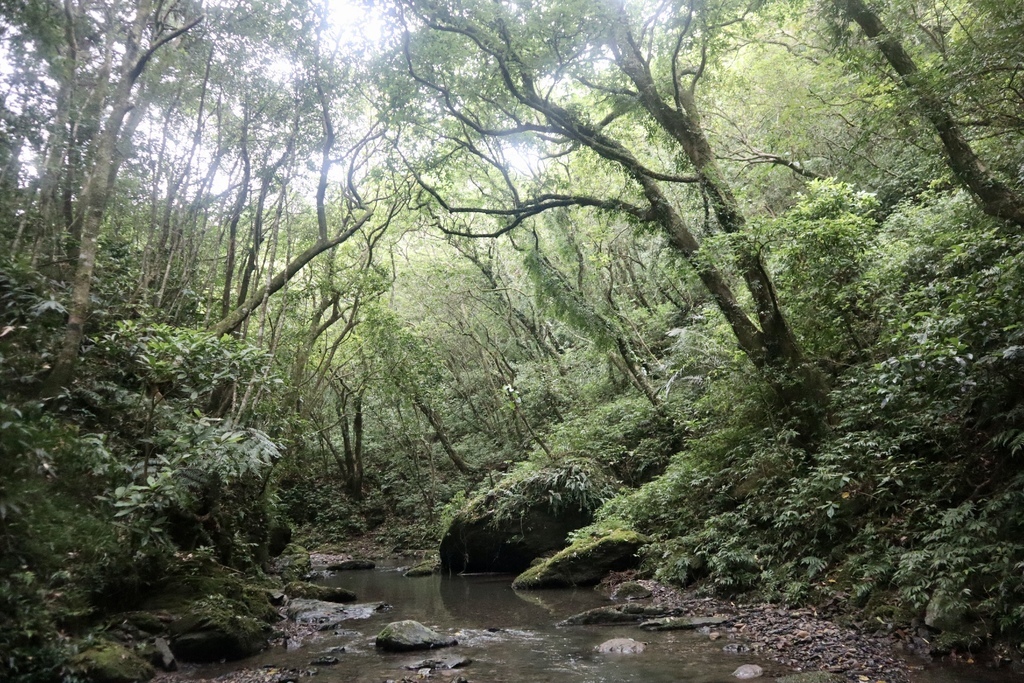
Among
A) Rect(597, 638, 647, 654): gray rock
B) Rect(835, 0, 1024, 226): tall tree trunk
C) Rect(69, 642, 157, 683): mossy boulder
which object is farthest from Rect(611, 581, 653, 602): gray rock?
Rect(835, 0, 1024, 226): tall tree trunk

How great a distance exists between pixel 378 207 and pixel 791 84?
12876 mm

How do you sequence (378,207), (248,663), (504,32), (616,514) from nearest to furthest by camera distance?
(248,663), (504,32), (616,514), (378,207)

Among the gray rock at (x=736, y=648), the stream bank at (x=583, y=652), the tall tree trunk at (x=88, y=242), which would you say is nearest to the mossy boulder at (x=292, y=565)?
the stream bank at (x=583, y=652)

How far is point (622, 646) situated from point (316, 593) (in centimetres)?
725

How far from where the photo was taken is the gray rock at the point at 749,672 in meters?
6.15

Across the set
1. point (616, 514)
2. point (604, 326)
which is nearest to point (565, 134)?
point (604, 326)

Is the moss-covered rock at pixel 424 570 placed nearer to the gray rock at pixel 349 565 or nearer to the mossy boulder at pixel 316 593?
the gray rock at pixel 349 565

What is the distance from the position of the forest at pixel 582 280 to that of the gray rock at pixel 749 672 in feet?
5.72

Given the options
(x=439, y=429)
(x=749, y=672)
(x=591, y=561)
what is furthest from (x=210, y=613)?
(x=439, y=429)

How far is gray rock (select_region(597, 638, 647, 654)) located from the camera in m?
7.54

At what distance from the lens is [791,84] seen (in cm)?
1855

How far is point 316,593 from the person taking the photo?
1246 cm

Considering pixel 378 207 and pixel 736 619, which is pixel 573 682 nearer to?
pixel 736 619

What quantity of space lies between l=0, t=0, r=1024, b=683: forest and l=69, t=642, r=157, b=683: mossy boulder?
10.2 inches
